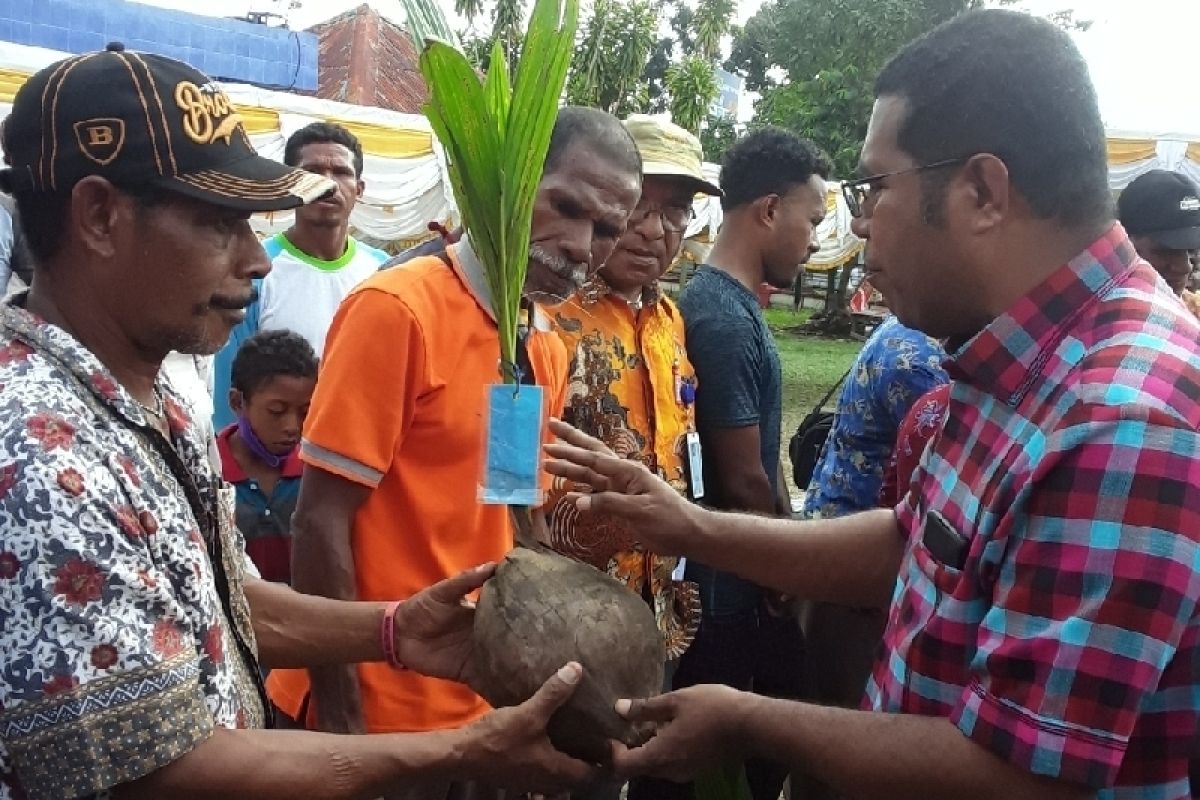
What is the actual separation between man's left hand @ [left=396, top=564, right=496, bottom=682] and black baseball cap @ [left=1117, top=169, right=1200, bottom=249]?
323 cm

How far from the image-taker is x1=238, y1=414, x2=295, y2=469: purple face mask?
3117 mm

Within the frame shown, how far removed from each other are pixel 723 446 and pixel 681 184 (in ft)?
2.77

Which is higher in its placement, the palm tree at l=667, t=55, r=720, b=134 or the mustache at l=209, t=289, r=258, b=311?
the palm tree at l=667, t=55, r=720, b=134

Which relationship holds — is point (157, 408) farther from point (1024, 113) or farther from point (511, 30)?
point (1024, 113)

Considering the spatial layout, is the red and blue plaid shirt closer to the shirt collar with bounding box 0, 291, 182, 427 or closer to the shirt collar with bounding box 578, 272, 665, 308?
the shirt collar with bounding box 0, 291, 182, 427

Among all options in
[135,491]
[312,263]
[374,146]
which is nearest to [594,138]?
[135,491]

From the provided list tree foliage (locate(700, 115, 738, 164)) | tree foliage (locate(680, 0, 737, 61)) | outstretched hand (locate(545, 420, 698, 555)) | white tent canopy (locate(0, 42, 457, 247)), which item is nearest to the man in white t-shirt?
outstretched hand (locate(545, 420, 698, 555))

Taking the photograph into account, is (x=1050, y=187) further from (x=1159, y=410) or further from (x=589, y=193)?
(x=589, y=193)

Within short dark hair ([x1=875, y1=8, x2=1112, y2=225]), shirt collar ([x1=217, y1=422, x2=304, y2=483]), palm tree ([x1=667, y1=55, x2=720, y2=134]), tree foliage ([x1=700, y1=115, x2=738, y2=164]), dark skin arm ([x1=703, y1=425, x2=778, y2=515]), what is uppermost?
palm tree ([x1=667, y1=55, x2=720, y2=134])

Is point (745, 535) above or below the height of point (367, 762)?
above

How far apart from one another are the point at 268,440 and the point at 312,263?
107 centimetres

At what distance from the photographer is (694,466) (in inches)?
119

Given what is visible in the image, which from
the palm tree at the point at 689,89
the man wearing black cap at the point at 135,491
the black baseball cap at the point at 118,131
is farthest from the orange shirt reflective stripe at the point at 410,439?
the palm tree at the point at 689,89

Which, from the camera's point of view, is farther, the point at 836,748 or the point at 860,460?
the point at 860,460
